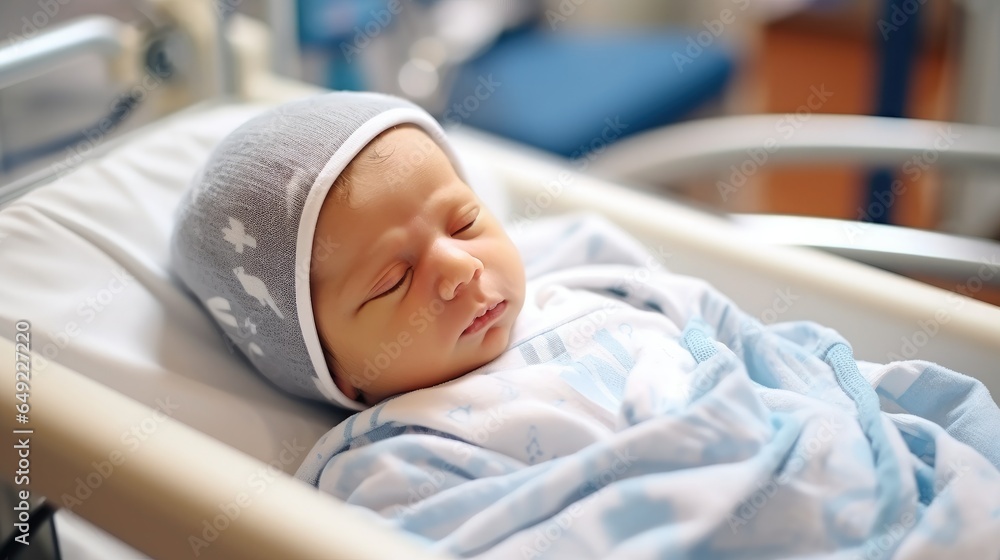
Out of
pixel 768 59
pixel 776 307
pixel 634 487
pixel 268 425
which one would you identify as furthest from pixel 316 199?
pixel 768 59

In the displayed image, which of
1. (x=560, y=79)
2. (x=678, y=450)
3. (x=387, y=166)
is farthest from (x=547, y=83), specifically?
(x=678, y=450)

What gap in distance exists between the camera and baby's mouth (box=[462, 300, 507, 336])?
Result: 2.88ft

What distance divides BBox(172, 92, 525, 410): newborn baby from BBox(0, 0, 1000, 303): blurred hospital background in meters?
0.43

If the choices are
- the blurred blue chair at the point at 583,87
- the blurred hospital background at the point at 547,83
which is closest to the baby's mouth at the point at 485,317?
the blurred hospital background at the point at 547,83

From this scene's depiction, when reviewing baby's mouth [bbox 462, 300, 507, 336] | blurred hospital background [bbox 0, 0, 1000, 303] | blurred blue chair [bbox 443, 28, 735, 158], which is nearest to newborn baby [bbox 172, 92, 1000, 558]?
baby's mouth [bbox 462, 300, 507, 336]

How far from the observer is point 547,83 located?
2072mm

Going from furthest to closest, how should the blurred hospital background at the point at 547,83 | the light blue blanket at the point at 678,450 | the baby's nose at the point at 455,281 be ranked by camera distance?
the blurred hospital background at the point at 547,83
the baby's nose at the point at 455,281
the light blue blanket at the point at 678,450

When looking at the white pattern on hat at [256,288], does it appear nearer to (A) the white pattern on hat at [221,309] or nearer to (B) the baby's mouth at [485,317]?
(A) the white pattern on hat at [221,309]

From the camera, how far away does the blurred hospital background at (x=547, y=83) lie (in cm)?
127

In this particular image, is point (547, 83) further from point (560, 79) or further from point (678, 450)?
point (678, 450)

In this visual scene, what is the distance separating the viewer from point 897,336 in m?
0.97

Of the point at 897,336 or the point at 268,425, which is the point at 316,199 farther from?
the point at 897,336

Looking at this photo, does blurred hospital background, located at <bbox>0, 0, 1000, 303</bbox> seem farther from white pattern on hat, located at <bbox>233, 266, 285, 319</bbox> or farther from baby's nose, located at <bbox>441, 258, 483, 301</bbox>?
baby's nose, located at <bbox>441, 258, 483, 301</bbox>

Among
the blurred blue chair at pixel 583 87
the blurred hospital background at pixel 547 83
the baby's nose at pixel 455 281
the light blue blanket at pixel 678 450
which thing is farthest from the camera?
the blurred blue chair at pixel 583 87
